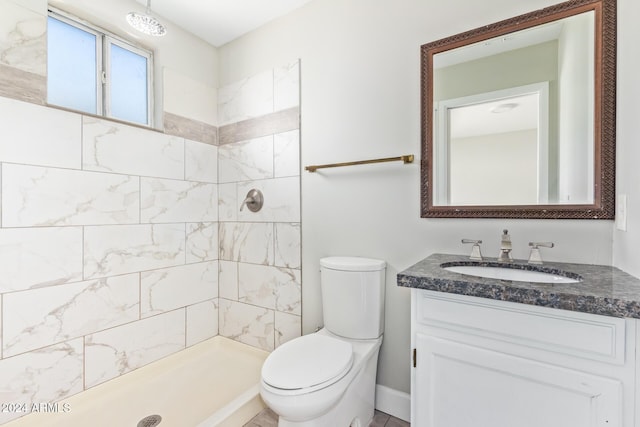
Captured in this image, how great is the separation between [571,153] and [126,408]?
2502 millimetres

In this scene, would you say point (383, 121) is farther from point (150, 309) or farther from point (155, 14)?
point (150, 309)

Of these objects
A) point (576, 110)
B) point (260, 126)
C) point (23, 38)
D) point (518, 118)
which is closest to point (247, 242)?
point (260, 126)

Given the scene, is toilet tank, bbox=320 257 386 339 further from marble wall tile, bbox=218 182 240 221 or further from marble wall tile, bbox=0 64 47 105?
marble wall tile, bbox=0 64 47 105

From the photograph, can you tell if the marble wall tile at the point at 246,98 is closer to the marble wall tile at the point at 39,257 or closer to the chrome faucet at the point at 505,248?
the marble wall tile at the point at 39,257

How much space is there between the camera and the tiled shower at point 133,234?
142 centimetres

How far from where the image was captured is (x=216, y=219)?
92.2 inches

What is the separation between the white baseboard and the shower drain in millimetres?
→ 1170

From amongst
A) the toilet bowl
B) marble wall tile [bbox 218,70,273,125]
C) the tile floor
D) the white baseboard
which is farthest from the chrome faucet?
marble wall tile [bbox 218,70,273,125]

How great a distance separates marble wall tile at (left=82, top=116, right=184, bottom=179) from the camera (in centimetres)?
165

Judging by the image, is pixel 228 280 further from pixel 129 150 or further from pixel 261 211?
pixel 129 150

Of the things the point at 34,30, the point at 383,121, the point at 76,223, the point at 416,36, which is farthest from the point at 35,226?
the point at 416,36

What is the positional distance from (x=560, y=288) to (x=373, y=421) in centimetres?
120

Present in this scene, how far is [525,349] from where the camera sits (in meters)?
0.91

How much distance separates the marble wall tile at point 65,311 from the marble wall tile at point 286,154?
1.13 metres
